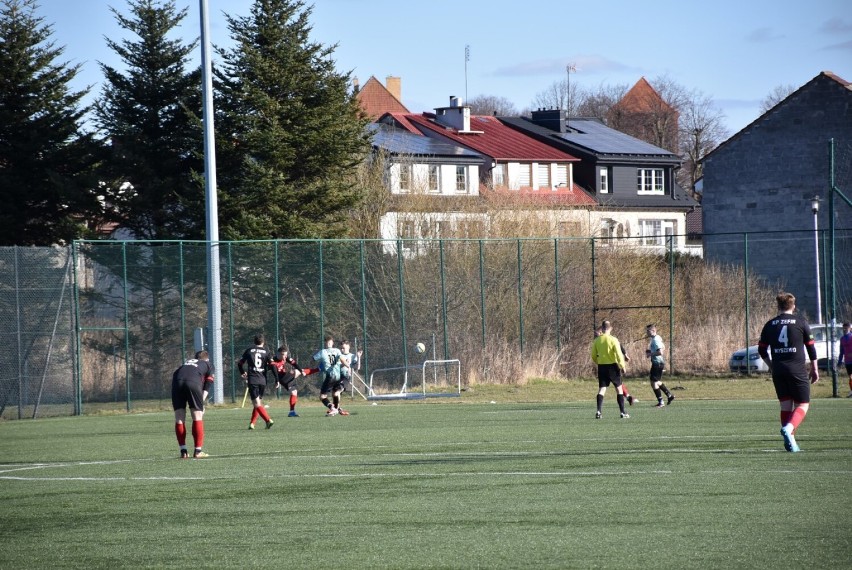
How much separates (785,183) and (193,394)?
38.5 metres

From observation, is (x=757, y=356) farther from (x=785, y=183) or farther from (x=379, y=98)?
(x=379, y=98)

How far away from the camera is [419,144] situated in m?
56.2

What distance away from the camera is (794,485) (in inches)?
434

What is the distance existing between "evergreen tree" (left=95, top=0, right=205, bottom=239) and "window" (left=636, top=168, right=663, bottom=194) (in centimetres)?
3545

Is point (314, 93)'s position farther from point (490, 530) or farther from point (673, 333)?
point (490, 530)

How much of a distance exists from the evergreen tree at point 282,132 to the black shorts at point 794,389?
23.0m

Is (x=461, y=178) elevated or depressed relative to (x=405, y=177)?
elevated

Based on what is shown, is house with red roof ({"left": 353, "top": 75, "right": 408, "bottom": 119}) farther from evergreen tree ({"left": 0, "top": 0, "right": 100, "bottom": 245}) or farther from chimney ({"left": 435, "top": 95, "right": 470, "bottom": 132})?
evergreen tree ({"left": 0, "top": 0, "right": 100, "bottom": 245})

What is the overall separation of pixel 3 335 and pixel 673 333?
65.2 ft

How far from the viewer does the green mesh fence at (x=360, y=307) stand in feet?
90.3

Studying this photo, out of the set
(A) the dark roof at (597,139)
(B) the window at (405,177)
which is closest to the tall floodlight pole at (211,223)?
(B) the window at (405,177)

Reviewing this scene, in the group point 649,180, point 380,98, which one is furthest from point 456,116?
point 380,98

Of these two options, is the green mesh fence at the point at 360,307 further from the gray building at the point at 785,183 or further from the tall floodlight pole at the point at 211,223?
the gray building at the point at 785,183

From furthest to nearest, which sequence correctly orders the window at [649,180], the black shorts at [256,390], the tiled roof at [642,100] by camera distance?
the tiled roof at [642,100] → the window at [649,180] → the black shorts at [256,390]
